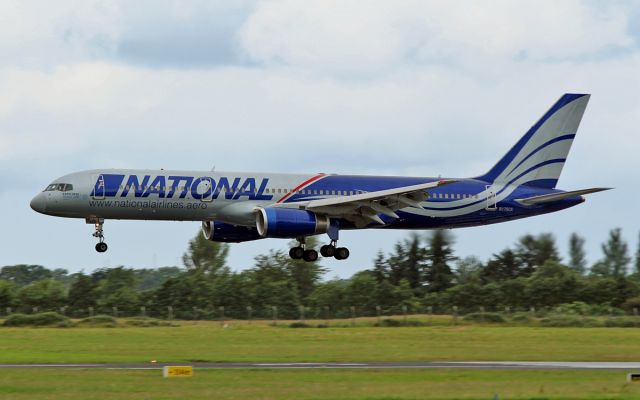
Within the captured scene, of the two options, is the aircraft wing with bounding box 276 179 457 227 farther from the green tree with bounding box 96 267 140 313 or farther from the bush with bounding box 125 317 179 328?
the green tree with bounding box 96 267 140 313

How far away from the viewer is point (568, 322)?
69188mm

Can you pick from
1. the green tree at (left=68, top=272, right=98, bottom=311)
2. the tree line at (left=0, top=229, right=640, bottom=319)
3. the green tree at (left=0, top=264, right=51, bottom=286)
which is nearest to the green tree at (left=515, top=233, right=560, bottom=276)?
the tree line at (left=0, top=229, right=640, bottom=319)

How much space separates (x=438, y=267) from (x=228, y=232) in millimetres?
34147

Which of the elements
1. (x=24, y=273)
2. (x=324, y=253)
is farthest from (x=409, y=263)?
(x=24, y=273)

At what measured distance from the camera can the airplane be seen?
56094mm

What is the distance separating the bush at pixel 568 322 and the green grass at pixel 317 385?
2928cm

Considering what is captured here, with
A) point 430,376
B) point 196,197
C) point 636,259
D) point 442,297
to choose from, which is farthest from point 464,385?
point 636,259

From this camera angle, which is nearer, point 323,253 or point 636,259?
point 323,253

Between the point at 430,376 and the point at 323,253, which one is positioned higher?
the point at 323,253

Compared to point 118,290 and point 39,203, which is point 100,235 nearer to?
point 39,203

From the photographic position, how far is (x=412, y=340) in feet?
185

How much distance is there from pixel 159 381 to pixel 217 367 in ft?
18.4

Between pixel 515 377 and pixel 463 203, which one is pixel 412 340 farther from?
pixel 515 377

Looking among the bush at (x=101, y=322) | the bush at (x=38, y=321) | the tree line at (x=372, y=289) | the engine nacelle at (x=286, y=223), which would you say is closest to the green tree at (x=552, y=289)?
the tree line at (x=372, y=289)
